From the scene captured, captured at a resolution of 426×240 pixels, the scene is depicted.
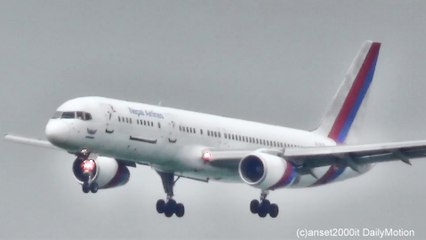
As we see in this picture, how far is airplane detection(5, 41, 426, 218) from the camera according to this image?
68375mm

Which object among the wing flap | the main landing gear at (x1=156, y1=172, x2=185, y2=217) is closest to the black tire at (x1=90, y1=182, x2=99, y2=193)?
the main landing gear at (x1=156, y1=172, x2=185, y2=217)

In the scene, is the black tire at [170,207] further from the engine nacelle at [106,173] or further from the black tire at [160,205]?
the engine nacelle at [106,173]

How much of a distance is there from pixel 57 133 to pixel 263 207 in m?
12.2

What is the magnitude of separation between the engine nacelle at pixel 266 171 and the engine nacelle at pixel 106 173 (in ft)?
19.6

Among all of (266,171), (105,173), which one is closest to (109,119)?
(105,173)

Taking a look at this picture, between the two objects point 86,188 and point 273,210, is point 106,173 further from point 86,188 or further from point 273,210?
point 273,210

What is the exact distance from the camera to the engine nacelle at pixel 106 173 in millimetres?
72787

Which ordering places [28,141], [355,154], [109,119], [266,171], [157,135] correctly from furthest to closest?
[28,141] < [355,154] < [266,171] < [157,135] < [109,119]

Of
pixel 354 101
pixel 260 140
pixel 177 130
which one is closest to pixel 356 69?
pixel 354 101

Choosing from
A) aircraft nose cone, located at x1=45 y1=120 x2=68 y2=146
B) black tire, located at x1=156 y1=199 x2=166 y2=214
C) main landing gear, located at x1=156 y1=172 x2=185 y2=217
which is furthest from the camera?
black tire, located at x1=156 y1=199 x2=166 y2=214

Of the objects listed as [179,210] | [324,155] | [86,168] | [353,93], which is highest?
[353,93]

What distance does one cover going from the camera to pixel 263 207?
75.1 meters

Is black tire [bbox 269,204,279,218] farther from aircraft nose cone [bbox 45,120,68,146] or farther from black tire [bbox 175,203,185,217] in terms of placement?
aircraft nose cone [bbox 45,120,68,146]

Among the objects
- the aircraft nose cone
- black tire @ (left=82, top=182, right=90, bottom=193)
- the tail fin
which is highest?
the tail fin
